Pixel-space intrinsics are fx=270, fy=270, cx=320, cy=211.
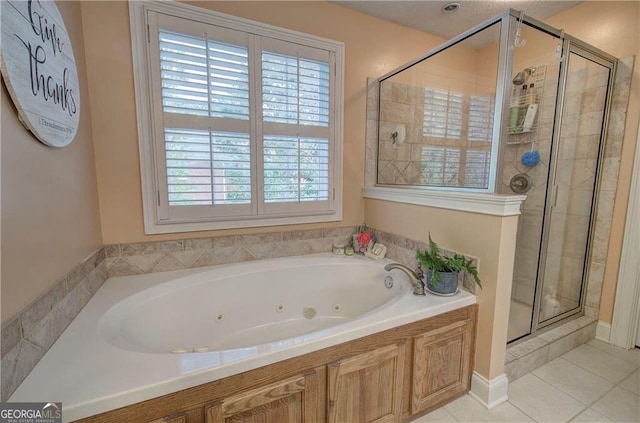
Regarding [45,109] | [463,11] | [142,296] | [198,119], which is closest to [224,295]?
[142,296]

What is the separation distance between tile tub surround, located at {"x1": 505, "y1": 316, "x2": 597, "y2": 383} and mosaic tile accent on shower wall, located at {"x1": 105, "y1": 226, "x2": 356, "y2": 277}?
1433 millimetres

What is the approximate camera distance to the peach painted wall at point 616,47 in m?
1.89

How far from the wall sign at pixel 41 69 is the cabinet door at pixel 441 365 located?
6.06 ft

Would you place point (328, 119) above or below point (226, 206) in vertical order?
above

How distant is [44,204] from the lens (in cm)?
107

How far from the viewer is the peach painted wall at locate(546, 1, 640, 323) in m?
1.89

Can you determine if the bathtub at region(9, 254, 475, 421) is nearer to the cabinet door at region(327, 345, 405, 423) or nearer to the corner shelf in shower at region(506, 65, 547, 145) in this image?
the cabinet door at region(327, 345, 405, 423)

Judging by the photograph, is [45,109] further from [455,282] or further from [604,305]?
[604,305]

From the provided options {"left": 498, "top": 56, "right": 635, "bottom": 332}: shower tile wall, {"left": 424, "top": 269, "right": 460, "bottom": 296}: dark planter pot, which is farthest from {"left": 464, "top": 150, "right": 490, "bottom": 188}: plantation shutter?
{"left": 424, "top": 269, "right": 460, "bottom": 296}: dark planter pot

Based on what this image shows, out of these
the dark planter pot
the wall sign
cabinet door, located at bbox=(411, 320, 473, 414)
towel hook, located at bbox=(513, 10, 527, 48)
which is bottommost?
cabinet door, located at bbox=(411, 320, 473, 414)

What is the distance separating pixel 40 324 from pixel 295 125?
5.71 ft

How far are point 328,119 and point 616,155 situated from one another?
216 centimetres

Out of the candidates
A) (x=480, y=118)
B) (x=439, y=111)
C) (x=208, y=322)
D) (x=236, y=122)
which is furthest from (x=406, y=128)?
(x=208, y=322)

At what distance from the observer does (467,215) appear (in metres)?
1.56
